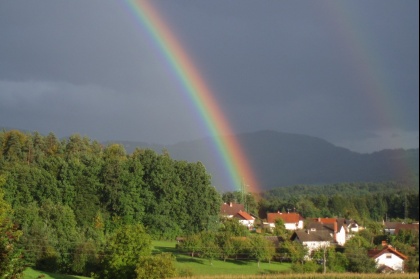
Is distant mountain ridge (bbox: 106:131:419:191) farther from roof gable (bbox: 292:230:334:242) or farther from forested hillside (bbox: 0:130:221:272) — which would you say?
roof gable (bbox: 292:230:334:242)

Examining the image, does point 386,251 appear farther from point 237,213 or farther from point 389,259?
point 237,213

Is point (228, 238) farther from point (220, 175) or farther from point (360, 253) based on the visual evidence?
point (220, 175)

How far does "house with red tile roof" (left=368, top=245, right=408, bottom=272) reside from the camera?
3623 cm

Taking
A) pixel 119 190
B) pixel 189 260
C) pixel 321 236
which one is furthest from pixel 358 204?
pixel 189 260

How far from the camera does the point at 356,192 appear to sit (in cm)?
9956

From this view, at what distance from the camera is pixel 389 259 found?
1487 inches

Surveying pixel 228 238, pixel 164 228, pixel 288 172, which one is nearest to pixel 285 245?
pixel 228 238

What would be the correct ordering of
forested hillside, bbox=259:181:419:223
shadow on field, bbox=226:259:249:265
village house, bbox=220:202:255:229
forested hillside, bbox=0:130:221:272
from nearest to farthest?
1. shadow on field, bbox=226:259:249:265
2. forested hillside, bbox=0:130:221:272
3. forested hillside, bbox=259:181:419:223
4. village house, bbox=220:202:255:229

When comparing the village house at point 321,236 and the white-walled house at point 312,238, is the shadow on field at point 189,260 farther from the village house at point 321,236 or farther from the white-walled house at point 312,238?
the white-walled house at point 312,238

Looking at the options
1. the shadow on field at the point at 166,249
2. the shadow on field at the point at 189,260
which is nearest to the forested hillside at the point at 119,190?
the shadow on field at the point at 166,249

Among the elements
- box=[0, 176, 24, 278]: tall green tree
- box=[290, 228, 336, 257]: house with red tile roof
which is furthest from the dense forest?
box=[0, 176, 24, 278]: tall green tree

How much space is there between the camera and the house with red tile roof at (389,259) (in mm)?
36231

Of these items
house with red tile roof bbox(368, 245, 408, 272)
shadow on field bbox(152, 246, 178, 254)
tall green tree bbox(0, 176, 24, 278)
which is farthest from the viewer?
shadow on field bbox(152, 246, 178, 254)

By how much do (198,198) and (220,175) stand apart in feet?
27.3
